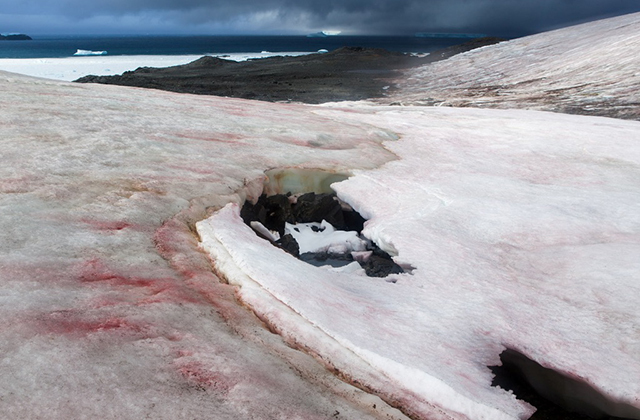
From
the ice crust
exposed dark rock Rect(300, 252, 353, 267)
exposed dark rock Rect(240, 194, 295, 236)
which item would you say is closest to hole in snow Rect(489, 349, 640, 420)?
the ice crust

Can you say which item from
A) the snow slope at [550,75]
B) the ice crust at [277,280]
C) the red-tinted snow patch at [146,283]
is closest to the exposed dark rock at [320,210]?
the ice crust at [277,280]

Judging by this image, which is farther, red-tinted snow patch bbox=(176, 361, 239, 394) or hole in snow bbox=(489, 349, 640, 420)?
hole in snow bbox=(489, 349, 640, 420)

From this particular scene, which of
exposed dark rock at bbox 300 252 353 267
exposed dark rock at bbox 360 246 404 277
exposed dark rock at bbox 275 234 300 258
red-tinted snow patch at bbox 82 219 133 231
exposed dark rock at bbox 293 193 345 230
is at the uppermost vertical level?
red-tinted snow patch at bbox 82 219 133 231

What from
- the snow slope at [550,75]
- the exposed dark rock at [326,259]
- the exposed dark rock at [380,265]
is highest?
the snow slope at [550,75]

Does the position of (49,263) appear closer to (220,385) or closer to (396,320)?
(220,385)

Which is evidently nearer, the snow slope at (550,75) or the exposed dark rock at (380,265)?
the exposed dark rock at (380,265)

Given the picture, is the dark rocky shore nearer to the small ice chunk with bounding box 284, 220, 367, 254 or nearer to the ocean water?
the small ice chunk with bounding box 284, 220, 367, 254

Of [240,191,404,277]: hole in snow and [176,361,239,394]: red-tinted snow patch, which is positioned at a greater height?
[176,361,239,394]: red-tinted snow patch

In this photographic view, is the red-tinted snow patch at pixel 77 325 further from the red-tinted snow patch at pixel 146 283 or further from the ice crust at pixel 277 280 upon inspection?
the red-tinted snow patch at pixel 146 283

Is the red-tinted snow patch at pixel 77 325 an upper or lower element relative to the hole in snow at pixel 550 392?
upper
